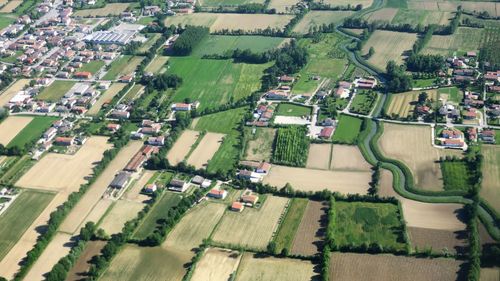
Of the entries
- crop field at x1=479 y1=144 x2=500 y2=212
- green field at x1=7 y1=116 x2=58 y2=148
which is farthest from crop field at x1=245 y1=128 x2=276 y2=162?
green field at x1=7 y1=116 x2=58 y2=148

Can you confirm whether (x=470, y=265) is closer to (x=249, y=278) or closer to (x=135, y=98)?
(x=249, y=278)

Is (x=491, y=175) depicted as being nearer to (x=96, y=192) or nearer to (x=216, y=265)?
(x=216, y=265)

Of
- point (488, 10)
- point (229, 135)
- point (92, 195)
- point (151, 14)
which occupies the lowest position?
point (92, 195)

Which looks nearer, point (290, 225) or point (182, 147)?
point (290, 225)

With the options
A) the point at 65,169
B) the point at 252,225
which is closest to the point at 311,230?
the point at 252,225

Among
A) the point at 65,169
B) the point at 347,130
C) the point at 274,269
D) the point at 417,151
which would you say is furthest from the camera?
the point at 347,130

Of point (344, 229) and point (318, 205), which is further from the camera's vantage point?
point (318, 205)

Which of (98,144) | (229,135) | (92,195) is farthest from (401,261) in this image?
(98,144)

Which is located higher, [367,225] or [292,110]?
[292,110]

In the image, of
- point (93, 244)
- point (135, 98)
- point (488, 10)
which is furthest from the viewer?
point (488, 10)
